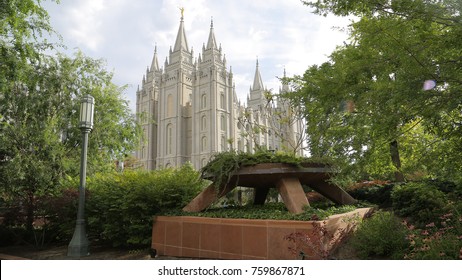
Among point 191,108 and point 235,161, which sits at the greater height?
point 191,108

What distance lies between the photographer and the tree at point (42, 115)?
8.03 m

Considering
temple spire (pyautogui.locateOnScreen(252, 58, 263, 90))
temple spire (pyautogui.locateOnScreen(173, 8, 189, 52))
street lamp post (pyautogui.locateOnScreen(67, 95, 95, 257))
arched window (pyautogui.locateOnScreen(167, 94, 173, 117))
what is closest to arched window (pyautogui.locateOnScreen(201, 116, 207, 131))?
arched window (pyautogui.locateOnScreen(167, 94, 173, 117))

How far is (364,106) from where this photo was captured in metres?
5.27

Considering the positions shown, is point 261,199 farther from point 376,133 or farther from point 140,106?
point 140,106

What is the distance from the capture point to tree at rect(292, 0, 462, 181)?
14.6 feet

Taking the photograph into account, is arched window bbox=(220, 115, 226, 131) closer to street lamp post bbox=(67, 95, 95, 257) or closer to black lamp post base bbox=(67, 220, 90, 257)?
street lamp post bbox=(67, 95, 95, 257)

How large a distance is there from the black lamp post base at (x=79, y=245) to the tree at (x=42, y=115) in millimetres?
2659

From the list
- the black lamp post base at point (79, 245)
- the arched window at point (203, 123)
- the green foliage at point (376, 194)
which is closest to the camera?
the black lamp post base at point (79, 245)

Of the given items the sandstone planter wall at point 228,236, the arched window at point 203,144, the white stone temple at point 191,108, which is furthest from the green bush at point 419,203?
the arched window at point 203,144

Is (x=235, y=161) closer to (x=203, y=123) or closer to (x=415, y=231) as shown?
(x=415, y=231)

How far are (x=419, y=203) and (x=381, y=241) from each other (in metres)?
2.84

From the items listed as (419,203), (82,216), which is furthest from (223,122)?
(82,216)

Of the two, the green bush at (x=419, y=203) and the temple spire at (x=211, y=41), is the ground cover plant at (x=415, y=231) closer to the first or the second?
the green bush at (x=419, y=203)

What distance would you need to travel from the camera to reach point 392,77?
5.64 meters
